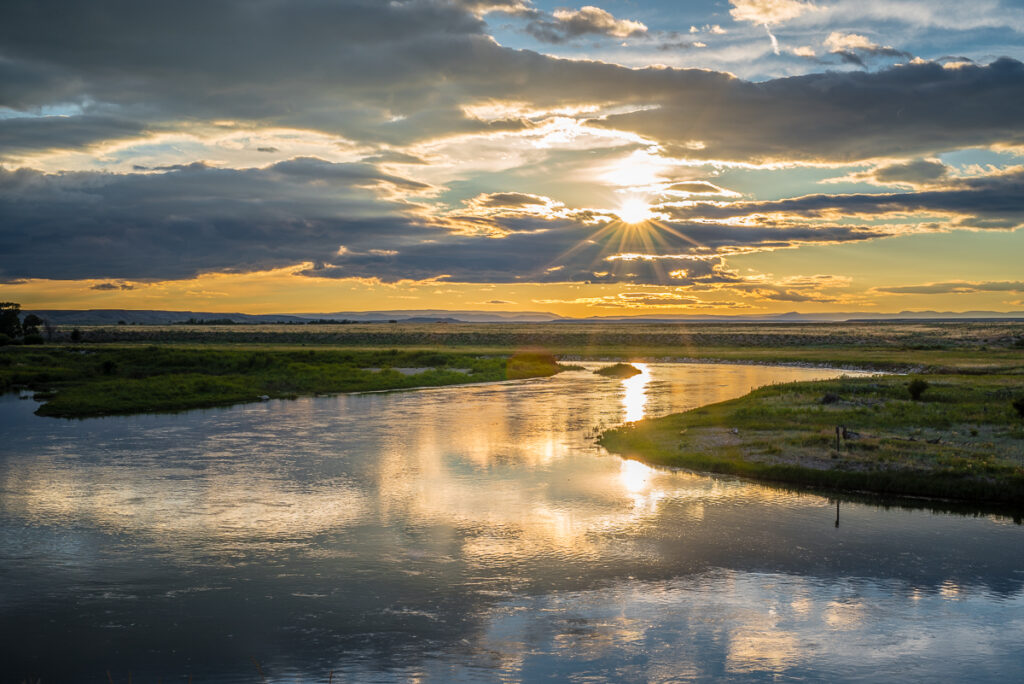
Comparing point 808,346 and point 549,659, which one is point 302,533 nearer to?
point 549,659

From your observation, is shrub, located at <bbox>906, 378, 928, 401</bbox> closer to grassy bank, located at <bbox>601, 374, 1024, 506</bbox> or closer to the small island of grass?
grassy bank, located at <bbox>601, 374, 1024, 506</bbox>

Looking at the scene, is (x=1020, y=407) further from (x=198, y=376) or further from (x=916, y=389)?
(x=198, y=376)

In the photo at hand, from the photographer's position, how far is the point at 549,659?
1329 cm

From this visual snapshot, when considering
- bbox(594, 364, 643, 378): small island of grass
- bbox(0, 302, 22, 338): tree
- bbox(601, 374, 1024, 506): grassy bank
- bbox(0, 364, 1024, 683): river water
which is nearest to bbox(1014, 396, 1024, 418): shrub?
bbox(601, 374, 1024, 506): grassy bank

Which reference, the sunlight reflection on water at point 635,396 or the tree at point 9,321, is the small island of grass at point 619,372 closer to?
the sunlight reflection on water at point 635,396

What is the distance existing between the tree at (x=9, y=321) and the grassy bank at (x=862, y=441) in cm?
12295

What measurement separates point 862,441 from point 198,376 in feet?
165

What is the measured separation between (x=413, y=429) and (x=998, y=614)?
29600 mm

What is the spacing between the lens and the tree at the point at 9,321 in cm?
12288

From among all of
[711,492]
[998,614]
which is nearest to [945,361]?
[711,492]

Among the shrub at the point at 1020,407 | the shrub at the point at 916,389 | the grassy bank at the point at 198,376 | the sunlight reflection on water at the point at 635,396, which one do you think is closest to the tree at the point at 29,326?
the grassy bank at the point at 198,376

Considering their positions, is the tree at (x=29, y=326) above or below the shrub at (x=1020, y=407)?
above

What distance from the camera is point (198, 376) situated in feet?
200

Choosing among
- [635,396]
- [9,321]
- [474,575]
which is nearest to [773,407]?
[635,396]
